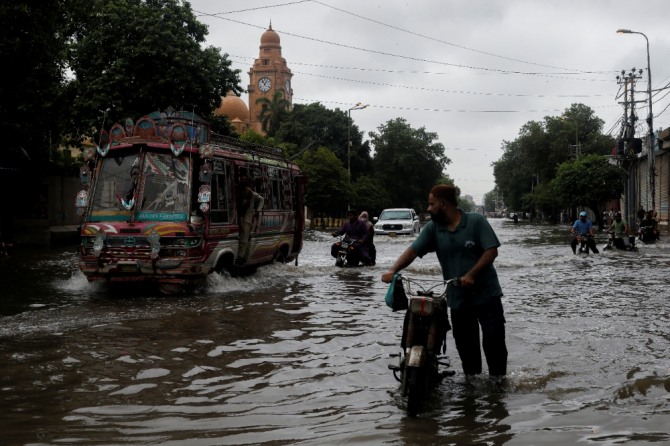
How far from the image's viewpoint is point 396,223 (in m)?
36.0

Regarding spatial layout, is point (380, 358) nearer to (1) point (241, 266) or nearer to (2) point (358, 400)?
(2) point (358, 400)

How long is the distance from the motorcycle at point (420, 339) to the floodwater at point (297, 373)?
18 cm

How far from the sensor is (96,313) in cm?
1056

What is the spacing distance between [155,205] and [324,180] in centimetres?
4679

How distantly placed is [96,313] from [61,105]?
20.5m

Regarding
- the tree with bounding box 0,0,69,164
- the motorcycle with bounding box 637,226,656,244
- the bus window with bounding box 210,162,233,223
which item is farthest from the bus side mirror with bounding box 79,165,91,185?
the motorcycle with bounding box 637,226,656,244

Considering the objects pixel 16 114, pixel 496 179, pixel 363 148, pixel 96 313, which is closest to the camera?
pixel 96 313

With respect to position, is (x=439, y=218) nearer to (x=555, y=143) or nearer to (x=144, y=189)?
(x=144, y=189)

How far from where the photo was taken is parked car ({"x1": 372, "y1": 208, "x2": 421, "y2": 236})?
35.9 m

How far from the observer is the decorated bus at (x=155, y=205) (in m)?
12.1

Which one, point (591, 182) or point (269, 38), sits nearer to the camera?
point (591, 182)

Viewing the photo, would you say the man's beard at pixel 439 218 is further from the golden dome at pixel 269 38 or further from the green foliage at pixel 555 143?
the golden dome at pixel 269 38

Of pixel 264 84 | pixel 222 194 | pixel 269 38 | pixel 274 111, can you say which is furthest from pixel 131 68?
pixel 269 38

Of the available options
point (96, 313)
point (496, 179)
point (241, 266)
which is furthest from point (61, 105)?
point (496, 179)
